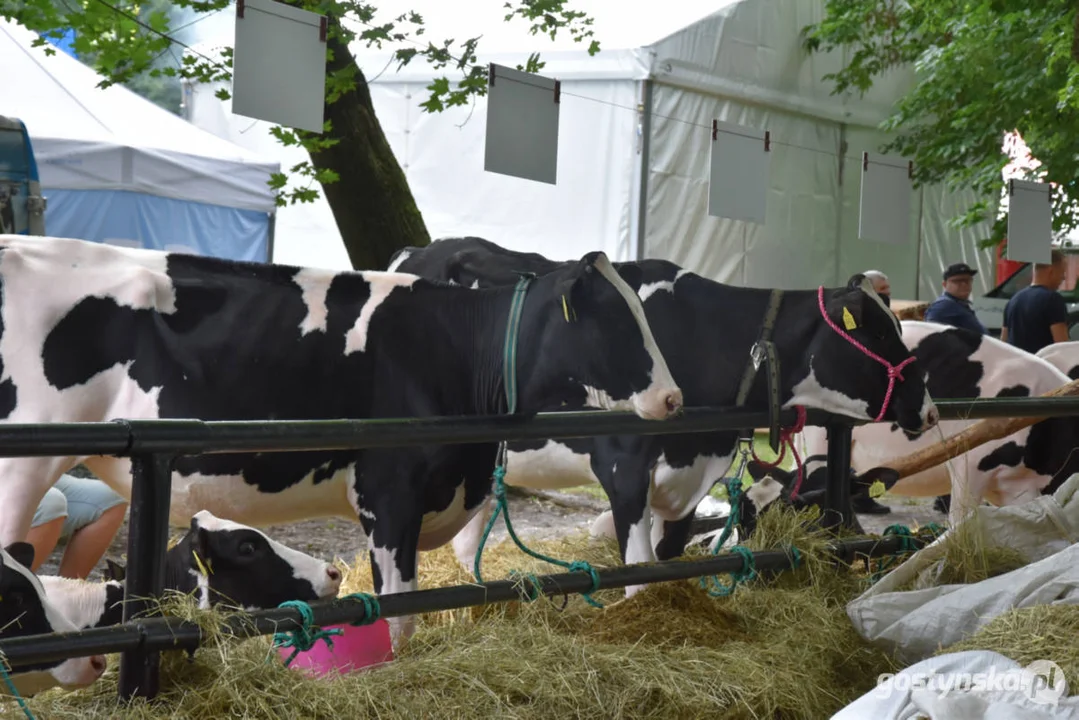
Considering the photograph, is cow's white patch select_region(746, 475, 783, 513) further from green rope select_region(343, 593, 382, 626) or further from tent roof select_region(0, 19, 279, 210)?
tent roof select_region(0, 19, 279, 210)

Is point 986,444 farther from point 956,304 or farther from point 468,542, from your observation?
point 956,304

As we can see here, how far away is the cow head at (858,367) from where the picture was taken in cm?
417

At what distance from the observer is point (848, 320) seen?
422 cm

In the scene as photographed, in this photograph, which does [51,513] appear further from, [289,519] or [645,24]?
[645,24]

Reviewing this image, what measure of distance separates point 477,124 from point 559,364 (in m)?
9.77

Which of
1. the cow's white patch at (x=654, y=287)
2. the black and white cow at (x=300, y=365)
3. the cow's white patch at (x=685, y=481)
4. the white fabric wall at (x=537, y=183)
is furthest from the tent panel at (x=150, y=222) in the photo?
the black and white cow at (x=300, y=365)

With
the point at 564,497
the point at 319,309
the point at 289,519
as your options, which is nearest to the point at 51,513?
the point at 289,519

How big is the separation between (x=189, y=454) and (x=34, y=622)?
620 millimetres

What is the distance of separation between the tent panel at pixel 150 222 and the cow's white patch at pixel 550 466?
637cm

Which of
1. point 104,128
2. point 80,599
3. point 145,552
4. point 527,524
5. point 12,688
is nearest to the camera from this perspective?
point 12,688

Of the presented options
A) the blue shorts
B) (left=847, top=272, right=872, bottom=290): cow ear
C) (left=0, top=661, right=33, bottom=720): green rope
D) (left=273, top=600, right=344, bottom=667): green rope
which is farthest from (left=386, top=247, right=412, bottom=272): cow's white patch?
(left=0, top=661, right=33, bottom=720): green rope

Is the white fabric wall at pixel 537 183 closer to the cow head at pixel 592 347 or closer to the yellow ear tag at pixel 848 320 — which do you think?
the yellow ear tag at pixel 848 320

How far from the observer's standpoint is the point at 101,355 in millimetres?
3398

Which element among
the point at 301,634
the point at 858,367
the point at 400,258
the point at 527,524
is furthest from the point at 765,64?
the point at 301,634
